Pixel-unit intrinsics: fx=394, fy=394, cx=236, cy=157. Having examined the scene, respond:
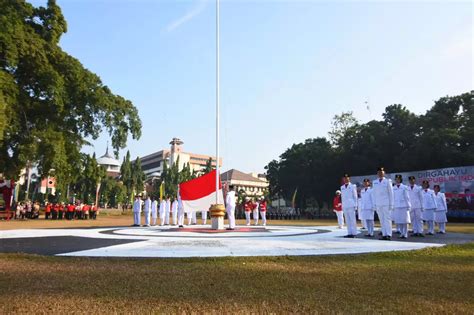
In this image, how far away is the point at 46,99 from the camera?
70.6 ft

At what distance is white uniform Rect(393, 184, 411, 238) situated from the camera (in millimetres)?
12211

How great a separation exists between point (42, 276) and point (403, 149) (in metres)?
43.4

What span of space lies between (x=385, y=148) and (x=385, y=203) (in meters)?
34.7

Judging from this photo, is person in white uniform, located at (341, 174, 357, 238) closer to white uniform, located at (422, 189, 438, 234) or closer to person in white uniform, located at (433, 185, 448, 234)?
white uniform, located at (422, 189, 438, 234)

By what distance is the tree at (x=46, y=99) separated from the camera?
19.0 metres

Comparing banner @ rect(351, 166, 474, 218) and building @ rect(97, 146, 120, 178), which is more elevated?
building @ rect(97, 146, 120, 178)

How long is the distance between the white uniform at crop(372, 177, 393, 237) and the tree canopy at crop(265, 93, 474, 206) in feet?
96.9

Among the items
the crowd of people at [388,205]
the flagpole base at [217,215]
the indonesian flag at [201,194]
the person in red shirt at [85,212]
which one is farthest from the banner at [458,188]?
the person in red shirt at [85,212]

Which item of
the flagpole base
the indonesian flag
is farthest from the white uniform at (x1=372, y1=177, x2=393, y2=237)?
the indonesian flag

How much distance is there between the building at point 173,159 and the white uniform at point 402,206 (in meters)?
97.0

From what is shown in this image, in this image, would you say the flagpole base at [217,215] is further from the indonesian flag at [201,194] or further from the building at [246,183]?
the building at [246,183]

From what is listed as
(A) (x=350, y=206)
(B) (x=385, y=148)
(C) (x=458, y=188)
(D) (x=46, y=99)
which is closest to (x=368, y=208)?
(A) (x=350, y=206)

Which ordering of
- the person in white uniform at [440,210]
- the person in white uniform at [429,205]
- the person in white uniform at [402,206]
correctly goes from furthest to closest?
the person in white uniform at [440,210] < the person in white uniform at [429,205] < the person in white uniform at [402,206]

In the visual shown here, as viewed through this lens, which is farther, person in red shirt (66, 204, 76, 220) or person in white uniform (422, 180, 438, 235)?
person in red shirt (66, 204, 76, 220)
